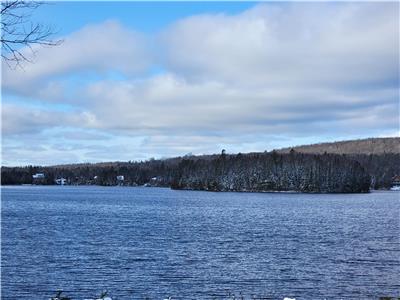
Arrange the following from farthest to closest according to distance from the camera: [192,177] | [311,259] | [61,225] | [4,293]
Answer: [192,177] → [61,225] → [311,259] → [4,293]

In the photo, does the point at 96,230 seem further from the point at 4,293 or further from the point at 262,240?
the point at 4,293

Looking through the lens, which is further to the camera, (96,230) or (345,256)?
(96,230)

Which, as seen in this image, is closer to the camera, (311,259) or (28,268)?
(28,268)

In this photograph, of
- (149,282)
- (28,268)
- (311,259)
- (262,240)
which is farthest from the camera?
(262,240)

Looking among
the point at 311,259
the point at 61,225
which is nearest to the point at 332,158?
the point at 61,225

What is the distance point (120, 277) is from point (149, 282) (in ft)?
6.77

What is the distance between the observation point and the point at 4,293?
85.6ft

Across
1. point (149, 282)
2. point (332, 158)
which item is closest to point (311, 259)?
point (149, 282)

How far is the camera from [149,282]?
93.4 ft

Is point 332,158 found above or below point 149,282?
above

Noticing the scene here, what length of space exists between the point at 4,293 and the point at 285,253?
2041 cm

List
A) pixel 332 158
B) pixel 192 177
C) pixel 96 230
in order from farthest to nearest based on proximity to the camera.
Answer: pixel 192 177 < pixel 332 158 < pixel 96 230

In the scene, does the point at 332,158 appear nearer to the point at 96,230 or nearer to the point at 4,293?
the point at 96,230

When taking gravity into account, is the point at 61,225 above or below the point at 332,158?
below
